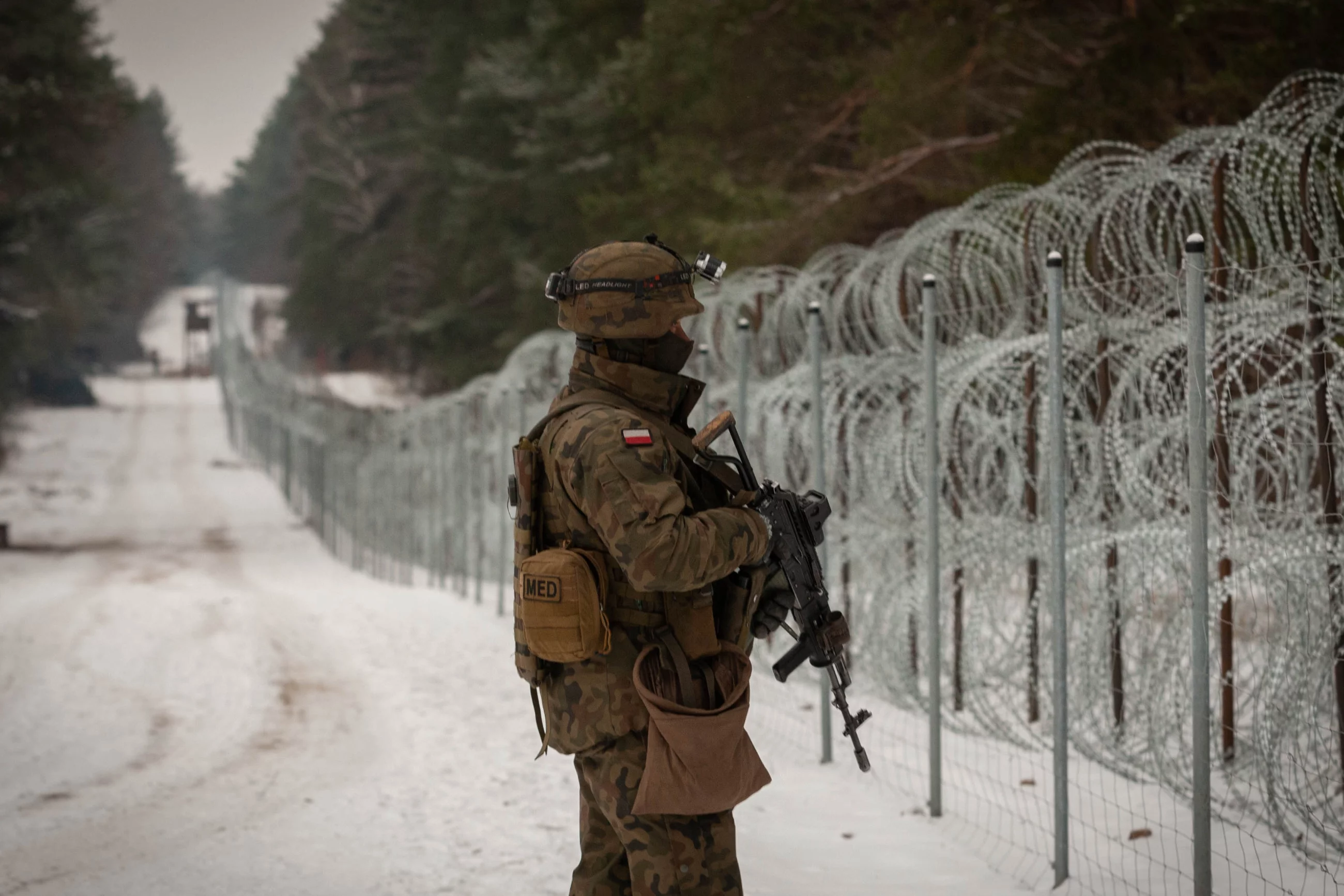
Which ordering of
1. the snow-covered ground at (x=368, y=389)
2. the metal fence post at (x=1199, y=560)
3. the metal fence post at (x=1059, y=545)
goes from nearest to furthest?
1. the metal fence post at (x=1199, y=560)
2. the metal fence post at (x=1059, y=545)
3. the snow-covered ground at (x=368, y=389)

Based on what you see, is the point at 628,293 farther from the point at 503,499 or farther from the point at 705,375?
the point at 503,499

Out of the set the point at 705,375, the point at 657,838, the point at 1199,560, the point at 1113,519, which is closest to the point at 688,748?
the point at 657,838

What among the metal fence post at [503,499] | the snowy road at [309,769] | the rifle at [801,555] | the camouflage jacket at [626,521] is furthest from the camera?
the metal fence post at [503,499]

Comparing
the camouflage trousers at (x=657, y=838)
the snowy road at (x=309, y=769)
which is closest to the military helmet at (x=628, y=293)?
the camouflage trousers at (x=657, y=838)

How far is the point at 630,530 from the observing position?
2.89 m

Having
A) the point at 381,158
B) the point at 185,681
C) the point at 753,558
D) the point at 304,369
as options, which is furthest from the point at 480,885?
the point at 304,369

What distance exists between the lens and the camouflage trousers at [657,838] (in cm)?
304

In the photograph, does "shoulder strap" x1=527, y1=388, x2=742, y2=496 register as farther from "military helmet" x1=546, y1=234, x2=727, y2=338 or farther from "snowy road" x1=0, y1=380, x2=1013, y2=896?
"snowy road" x1=0, y1=380, x2=1013, y2=896

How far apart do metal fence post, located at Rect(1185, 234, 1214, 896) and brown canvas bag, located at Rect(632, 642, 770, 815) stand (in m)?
1.19

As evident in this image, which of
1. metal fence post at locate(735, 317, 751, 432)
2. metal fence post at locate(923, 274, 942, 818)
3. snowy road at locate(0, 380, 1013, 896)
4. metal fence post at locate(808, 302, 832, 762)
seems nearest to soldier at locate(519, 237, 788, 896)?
snowy road at locate(0, 380, 1013, 896)

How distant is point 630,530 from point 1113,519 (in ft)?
11.9

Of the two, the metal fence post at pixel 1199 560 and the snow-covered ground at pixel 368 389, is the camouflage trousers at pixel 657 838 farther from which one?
the snow-covered ground at pixel 368 389

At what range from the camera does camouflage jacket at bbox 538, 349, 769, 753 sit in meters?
2.90

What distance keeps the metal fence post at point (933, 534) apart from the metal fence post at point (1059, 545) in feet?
2.61
